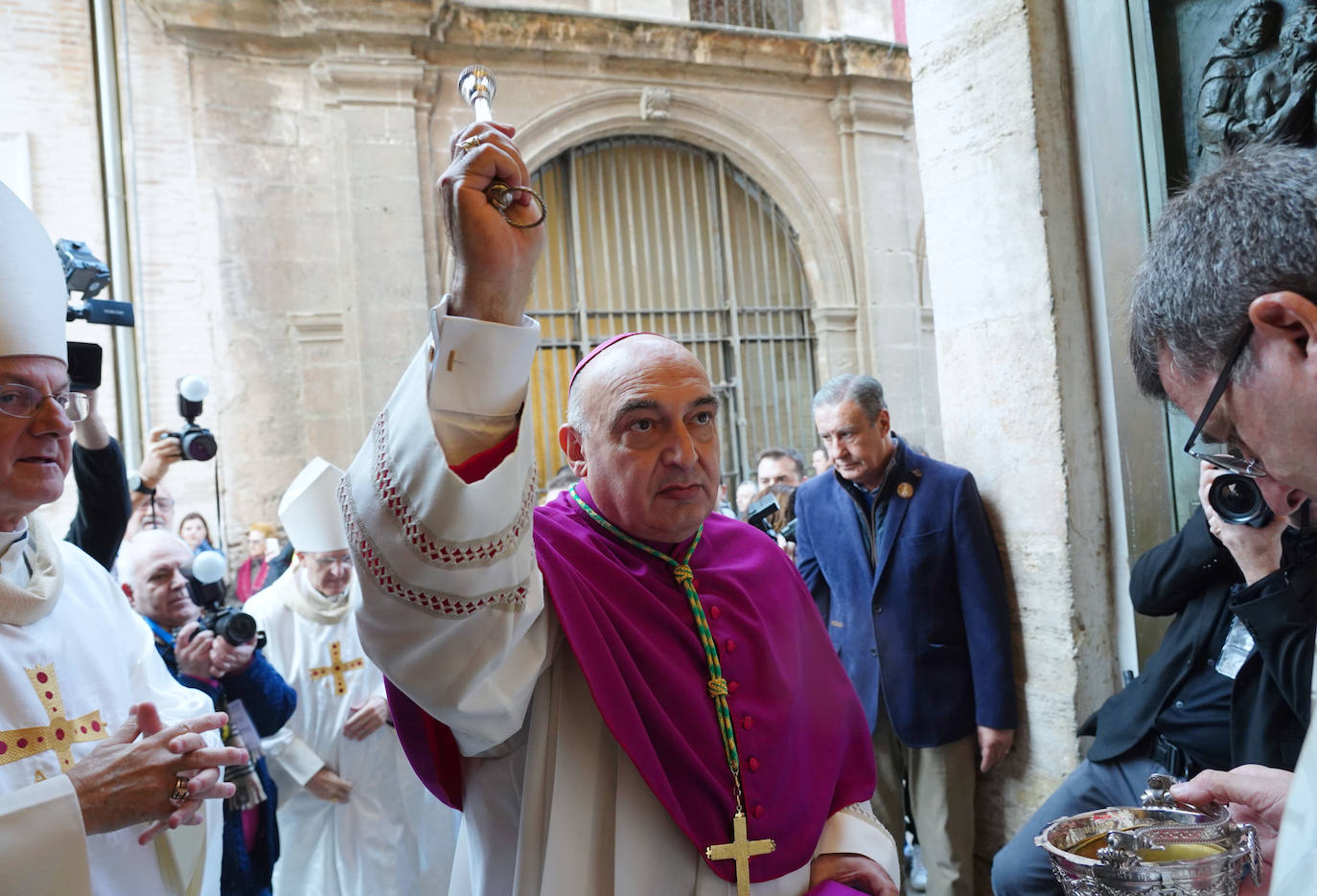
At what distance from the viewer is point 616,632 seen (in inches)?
67.1

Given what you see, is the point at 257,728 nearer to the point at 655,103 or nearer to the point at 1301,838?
the point at 1301,838

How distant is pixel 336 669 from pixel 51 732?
86.1 inches

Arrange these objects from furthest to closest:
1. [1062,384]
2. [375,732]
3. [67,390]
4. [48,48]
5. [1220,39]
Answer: [48,48] < [375,732] < [1062,384] < [1220,39] < [67,390]

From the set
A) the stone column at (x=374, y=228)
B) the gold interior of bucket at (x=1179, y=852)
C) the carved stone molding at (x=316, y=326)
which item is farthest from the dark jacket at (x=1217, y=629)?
the carved stone molding at (x=316, y=326)

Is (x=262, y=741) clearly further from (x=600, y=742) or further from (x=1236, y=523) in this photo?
(x=1236, y=523)

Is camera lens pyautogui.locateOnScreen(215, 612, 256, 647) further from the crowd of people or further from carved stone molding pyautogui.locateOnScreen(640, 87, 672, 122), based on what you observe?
carved stone molding pyautogui.locateOnScreen(640, 87, 672, 122)

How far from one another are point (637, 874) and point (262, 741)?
257 centimetres

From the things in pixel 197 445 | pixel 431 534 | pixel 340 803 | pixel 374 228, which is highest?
pixel 374 228

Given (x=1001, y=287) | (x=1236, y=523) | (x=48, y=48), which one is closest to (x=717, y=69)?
(x=48, y=48)

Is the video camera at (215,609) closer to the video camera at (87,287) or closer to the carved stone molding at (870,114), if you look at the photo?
the video camera at (87,287)

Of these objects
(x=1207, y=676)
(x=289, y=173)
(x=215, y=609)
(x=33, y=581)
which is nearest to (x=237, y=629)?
(x=215, y=609)

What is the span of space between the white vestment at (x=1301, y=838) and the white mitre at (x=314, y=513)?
363cm

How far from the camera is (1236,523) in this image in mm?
2072

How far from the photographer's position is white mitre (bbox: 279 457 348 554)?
13.3ft
